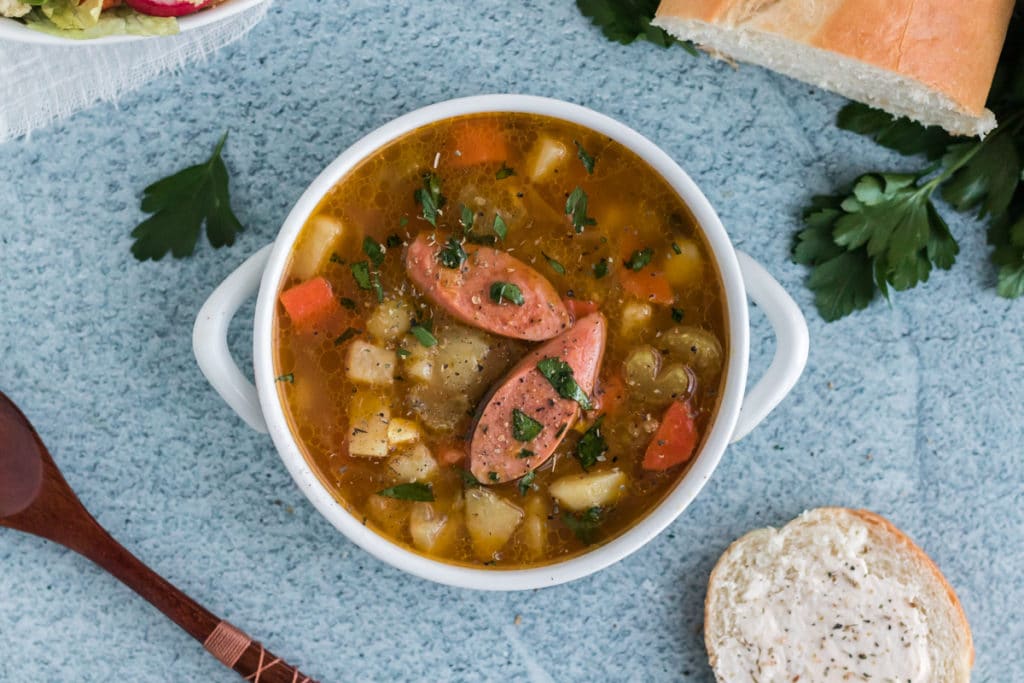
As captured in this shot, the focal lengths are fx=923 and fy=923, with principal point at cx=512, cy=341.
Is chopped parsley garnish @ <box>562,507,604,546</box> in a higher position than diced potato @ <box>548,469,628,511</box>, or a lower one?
lower

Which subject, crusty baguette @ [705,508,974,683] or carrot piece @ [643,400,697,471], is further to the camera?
crusty baguette @ [705,508,974,683]

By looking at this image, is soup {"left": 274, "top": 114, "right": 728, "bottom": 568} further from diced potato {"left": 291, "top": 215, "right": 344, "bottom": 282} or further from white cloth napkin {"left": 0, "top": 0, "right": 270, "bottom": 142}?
white cloth napkin {"left": 0, "top": 0, "right": 270, "bottom": 142}

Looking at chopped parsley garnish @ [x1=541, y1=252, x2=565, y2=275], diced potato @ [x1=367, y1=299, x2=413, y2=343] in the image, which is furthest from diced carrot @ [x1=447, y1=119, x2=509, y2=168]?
diced potato @ [x1=367, y1=299, x2=413, y2=343]

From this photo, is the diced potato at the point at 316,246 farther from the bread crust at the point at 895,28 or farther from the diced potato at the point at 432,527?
the bread crust at the point at 895,28

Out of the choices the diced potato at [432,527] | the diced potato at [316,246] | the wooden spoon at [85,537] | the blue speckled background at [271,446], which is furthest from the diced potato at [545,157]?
the wooden spoon at [85,537]

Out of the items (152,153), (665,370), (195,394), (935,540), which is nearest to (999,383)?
(935,540)

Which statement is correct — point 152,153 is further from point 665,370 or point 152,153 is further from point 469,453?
point 665,370
